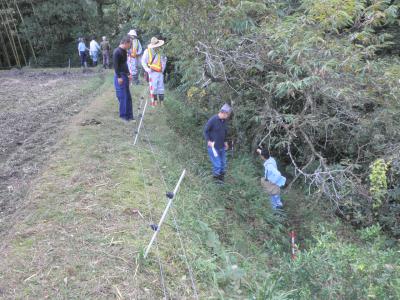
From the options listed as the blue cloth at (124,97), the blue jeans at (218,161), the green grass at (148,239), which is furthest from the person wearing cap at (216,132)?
the blue cloth at (124,97)

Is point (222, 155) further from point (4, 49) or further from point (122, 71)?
point (4, 49)

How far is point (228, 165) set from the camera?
952cm

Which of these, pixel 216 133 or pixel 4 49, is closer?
pixel 216 133

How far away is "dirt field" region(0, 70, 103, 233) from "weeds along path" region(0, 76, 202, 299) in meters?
0.35

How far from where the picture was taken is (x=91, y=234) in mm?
4738

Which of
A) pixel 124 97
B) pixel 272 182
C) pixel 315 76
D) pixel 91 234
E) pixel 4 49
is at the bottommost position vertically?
pixel 272 182

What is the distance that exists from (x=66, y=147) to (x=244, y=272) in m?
4.34

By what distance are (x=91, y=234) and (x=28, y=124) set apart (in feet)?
20.2

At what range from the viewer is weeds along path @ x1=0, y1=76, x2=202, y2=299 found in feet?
13.0

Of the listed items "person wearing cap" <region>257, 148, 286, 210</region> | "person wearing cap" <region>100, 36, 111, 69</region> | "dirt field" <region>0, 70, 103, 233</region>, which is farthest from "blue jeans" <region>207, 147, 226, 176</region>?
"person wearing cap" <region>100, 36, 111, 69</region>

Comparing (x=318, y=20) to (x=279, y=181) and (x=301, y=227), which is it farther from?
(x=301, y=227)

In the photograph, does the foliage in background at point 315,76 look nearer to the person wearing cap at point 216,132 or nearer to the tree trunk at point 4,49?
the person wearing cap at point 216,132

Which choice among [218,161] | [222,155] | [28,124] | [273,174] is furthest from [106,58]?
[273,174]

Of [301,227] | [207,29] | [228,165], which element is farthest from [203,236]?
[207,29]
